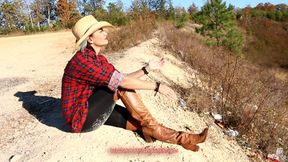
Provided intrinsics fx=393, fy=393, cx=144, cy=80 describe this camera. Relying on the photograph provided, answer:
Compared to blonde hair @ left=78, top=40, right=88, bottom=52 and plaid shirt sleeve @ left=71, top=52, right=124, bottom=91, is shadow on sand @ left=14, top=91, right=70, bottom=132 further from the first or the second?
blonde hair @ left=78, top=40, right=88, bottom=52

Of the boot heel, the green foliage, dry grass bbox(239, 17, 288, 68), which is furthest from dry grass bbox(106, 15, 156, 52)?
dry grass bbox(239, 17, 288, 68)

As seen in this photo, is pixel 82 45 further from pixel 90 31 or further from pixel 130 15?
pixel 130 15

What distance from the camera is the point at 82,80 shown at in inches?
142

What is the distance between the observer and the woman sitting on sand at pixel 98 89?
3494 millimetres

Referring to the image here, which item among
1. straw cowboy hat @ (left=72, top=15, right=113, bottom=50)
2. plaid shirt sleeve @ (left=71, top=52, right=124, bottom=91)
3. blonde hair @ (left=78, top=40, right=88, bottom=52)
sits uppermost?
straw cowboy hat @ (left=72, top=15, right=113, bottom=50)

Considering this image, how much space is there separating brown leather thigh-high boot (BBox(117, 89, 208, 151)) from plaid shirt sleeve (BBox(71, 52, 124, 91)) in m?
0.21

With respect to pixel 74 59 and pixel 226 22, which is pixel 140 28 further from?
pixel 226 22

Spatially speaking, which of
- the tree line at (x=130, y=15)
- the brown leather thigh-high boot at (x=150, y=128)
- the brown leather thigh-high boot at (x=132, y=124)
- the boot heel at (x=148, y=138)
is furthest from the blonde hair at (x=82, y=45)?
the tree line at (x=130, y=15)

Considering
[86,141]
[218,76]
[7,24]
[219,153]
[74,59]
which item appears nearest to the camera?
[74,59]

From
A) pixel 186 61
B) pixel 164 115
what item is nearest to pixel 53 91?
pixel 164 115

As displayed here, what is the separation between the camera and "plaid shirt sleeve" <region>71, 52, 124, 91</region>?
3.45 m

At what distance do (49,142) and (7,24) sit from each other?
2603 cm

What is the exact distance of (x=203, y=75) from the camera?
770cm

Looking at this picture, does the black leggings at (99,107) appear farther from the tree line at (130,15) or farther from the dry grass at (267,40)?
the dry grass at (267,40)
